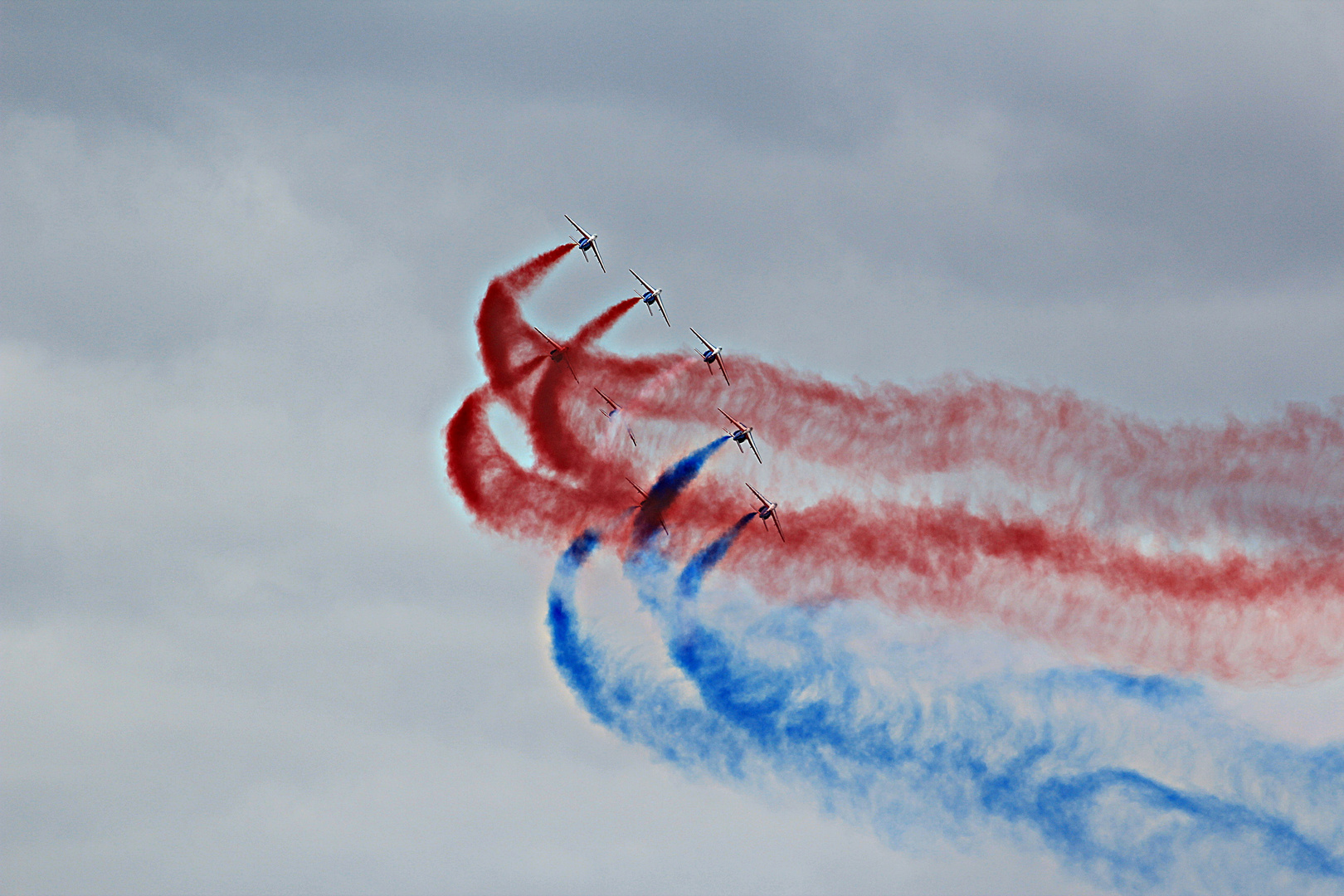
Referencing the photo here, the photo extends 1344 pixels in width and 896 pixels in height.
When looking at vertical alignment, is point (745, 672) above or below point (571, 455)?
below

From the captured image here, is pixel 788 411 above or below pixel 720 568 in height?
above

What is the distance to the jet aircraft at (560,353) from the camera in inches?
4053

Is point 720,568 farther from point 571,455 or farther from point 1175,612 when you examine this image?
point 1175,612

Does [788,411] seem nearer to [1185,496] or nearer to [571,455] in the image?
[571,455]

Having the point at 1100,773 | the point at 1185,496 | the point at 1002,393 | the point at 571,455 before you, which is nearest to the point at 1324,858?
the point at 1100,773

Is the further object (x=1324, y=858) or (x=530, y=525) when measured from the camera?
(x=530, y=525)

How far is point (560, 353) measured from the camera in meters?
103

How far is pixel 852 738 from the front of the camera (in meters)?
100

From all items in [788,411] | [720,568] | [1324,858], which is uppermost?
[788,411]

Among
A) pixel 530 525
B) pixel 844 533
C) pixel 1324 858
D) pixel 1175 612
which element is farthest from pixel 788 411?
pixel 1324 858

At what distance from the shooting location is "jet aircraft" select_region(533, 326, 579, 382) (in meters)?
103

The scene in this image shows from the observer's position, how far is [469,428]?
104 metres

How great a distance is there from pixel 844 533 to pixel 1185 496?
47.3 feet

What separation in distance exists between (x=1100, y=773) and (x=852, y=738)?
34.0 feet
